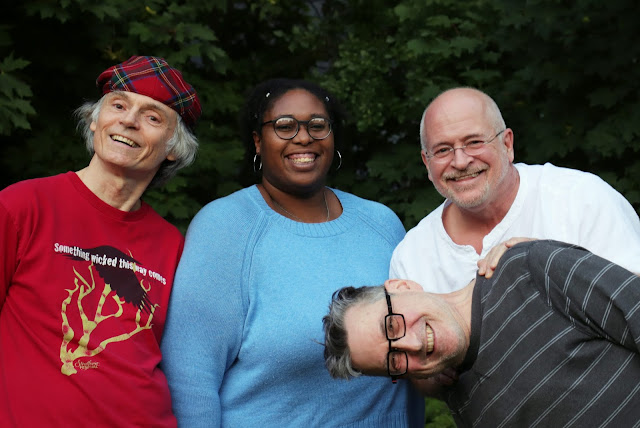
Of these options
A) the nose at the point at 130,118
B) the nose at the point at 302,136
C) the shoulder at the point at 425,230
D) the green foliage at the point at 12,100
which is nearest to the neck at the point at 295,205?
the nose at the point at 302,136

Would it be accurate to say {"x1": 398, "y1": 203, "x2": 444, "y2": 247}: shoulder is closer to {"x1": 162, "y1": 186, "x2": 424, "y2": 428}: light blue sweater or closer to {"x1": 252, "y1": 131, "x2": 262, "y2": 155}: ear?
{"x1": 162, "y1": 186, "x2": 424, "y2": 428}: light blue sweater

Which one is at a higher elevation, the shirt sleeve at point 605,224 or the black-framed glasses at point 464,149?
the black-framed glasses at point 464,149

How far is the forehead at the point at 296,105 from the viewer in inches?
126

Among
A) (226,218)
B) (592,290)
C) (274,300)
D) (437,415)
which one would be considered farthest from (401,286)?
(437,415)

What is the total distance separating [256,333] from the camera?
280 cm

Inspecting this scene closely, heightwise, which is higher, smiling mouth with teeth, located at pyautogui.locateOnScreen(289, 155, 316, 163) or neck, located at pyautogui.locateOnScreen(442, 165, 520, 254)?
smiling mouth with teeth, located at pyautogui.locateOnScreen(289, 155, 316, 163)

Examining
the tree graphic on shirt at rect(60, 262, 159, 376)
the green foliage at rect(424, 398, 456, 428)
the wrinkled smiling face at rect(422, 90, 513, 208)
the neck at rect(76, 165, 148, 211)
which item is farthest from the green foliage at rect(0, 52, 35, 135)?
the green foliage at rect(424, 398, 456, 428)

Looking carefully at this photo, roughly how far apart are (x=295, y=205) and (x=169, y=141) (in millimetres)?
663

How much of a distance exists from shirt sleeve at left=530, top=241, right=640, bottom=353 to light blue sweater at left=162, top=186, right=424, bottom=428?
39.7 inches

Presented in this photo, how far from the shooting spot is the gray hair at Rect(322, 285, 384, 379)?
2365 millimetres

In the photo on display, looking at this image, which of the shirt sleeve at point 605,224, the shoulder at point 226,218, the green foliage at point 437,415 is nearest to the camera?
the shirt sleeve at point 605,224

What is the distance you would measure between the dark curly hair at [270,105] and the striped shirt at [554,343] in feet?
4.41

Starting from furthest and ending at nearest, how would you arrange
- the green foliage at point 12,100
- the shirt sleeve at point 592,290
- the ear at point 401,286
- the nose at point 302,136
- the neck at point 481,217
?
the green foliage at point 12,100 → the nose at point 302,136 → the neck at point 481,217 → the ear at point 401,286 → the shirt sleeve at point 592,290

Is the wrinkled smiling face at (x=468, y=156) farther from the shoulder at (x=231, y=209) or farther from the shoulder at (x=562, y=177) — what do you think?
the shoulder at (x=231, y=209)
